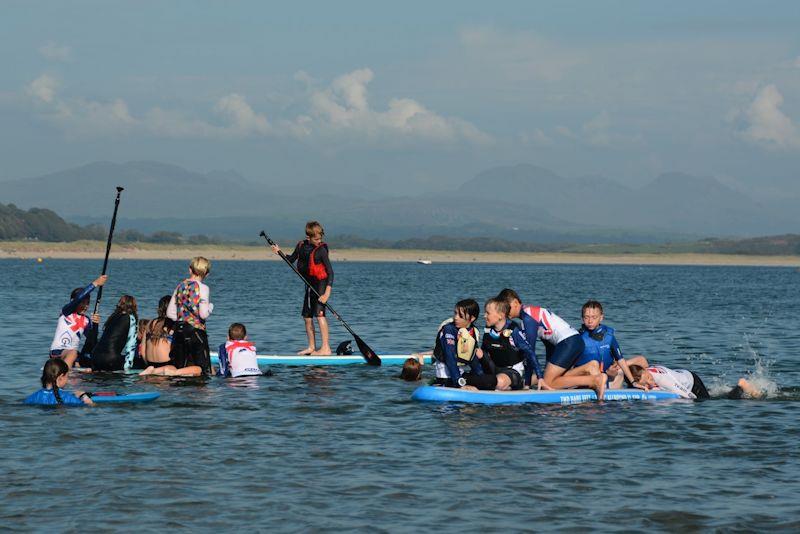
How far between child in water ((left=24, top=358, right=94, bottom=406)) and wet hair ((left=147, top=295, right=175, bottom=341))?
339 cm

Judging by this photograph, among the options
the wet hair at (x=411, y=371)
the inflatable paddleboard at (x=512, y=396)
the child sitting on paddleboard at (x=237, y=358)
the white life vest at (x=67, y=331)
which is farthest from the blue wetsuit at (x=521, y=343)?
the white life vest at (x=67, y=331)

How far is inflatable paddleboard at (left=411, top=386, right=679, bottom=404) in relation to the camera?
54.5 feet

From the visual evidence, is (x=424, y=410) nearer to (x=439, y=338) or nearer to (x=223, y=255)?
(x=439, y=338)

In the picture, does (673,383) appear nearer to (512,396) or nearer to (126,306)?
(512,396)

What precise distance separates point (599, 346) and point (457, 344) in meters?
2.30

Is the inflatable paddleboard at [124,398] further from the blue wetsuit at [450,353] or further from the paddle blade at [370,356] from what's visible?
the paddle blade at [370,356]

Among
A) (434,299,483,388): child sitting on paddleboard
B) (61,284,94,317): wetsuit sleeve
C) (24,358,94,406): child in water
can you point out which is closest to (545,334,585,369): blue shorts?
(434,299,483,388): child sitting on paddleboard

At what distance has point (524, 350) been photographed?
1648 cm

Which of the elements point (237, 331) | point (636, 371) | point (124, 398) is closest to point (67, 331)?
point (237, 331)

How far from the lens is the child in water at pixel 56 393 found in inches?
616

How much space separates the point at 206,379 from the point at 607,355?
23.9 ft

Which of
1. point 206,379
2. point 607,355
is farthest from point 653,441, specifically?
point 206,379

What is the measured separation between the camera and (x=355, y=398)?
17.9 metres

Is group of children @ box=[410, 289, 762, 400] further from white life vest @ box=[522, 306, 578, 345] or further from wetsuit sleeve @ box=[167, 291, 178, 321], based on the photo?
wetsuit sleeve @ box=[167, 291, 178, 321]
